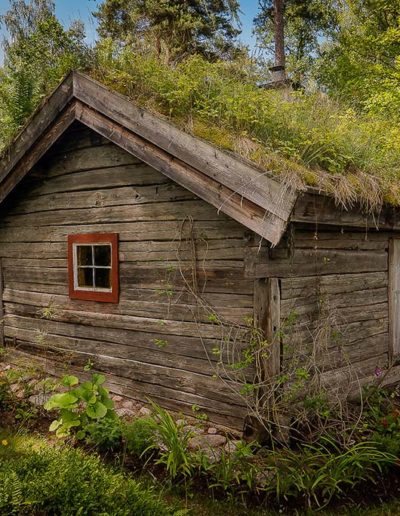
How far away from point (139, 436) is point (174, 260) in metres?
1.86

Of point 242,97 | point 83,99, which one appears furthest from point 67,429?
point 242,97

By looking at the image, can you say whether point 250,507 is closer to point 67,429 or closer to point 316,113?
point 67,429

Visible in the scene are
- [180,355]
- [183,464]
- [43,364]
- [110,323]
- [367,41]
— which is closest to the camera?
[183,464]

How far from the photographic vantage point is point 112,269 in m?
5.76

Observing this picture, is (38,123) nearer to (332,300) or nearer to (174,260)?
(174,260)

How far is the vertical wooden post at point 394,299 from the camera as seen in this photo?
6.06 m

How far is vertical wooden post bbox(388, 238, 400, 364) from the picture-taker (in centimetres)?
606

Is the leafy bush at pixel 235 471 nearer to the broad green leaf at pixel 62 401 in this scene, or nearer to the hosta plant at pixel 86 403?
the hosta plant at pixel 86 403

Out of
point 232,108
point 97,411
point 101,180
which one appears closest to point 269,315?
point 97,411

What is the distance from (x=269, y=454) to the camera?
4039 millimetres

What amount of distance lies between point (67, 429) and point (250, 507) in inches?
80.9

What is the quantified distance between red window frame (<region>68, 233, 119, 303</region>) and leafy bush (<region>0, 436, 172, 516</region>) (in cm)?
259

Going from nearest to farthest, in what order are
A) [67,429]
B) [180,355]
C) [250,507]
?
[250,507], [67,429], [180,355]

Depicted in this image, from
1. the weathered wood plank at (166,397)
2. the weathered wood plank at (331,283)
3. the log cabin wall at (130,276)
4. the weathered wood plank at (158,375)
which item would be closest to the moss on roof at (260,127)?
the log cabin wall at (130,276)
